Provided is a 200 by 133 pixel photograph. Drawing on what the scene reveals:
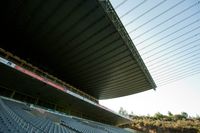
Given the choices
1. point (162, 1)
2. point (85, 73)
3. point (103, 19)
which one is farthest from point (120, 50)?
point (85, 73)

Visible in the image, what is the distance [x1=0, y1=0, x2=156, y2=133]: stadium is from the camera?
8250 mm

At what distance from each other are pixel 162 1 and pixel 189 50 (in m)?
4.62

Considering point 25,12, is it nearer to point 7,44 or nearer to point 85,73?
point 7,44

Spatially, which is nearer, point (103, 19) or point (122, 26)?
point (103, 19)

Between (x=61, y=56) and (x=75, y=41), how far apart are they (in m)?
2.20

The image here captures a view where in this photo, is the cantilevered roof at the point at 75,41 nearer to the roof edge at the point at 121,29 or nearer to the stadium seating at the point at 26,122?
the roof edge at the point at 121,29

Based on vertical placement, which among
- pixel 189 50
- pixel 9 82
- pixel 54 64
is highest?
pixel 189 50

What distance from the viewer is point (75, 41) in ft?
34.3

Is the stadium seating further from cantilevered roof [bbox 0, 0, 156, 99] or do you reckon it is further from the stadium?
cantilevered roof [bbox 0, 0, 156, 99]

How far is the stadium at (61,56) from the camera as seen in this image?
825 centimetres

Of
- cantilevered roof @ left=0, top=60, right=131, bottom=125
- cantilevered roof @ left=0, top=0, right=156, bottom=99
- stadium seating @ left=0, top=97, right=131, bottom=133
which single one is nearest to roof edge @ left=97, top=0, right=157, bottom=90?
cantilevered roof @ left=0, top=0, right=156, bottom=99

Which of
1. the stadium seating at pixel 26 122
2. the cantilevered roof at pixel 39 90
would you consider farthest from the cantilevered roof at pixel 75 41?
the stadium seating at pixel 26 122

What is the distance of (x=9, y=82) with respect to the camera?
31.0 ft

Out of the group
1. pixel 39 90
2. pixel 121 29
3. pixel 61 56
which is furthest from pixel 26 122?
pixel 61 56
